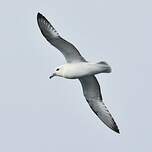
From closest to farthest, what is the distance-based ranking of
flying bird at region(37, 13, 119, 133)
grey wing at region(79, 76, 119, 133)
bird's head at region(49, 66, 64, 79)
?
1. flying bird at region(37, 13, 119, 133)
2. bird's head at region(49, 66, 64, 79)
3. grey wing at region(79, 76, 119, 133)

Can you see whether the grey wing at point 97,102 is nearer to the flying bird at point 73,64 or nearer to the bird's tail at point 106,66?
the flying bird at point 73,64

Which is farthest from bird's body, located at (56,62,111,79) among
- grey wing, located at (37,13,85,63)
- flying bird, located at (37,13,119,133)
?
grey wing, located at (37,13,85,63)

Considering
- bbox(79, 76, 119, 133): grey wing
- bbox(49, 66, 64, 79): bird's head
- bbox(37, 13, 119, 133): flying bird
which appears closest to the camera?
bbox(37, 13, 119, 133): flying bird

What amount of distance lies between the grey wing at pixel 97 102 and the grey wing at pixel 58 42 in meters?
→ 1.42

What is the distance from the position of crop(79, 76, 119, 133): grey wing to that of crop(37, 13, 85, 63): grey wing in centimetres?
142

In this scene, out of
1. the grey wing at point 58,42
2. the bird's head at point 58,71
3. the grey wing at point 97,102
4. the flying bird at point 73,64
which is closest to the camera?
the grey wing at point 58,42

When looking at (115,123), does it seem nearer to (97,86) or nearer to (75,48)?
(97,86)

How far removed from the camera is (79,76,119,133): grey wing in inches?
1110

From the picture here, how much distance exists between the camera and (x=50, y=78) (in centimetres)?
2812

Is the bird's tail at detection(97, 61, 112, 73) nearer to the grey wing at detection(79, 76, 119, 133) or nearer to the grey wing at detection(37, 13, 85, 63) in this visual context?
the grey wing at detection(37, 13, 85, 63)

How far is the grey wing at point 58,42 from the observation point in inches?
1043

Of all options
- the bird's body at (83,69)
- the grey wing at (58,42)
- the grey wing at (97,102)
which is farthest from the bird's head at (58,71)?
the grey wing at (97,102)

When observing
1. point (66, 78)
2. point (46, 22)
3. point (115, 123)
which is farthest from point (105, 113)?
point (46, 22)

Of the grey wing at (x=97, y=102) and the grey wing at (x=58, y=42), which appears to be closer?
the grey wing at (x=58, y=42)
